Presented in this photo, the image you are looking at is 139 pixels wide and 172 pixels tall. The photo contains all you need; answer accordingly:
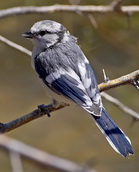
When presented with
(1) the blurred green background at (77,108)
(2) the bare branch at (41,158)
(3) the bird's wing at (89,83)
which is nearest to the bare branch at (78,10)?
(3) the bird's wing at (89,83)

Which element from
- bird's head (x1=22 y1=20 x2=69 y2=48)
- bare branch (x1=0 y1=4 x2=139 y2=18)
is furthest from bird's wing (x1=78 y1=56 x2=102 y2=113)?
bare branch (x1=0 y1=4 x2=139 y2=18)

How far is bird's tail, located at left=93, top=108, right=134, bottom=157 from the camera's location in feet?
8.05

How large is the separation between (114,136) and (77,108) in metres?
2.75

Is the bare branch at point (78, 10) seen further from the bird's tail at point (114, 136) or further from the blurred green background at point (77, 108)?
the blurred green background at point (77, 108)

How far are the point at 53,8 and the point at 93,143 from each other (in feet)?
5.85

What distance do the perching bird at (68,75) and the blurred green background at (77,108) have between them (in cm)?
132

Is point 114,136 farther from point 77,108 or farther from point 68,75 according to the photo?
point 77,108

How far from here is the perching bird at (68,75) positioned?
255 centimetres

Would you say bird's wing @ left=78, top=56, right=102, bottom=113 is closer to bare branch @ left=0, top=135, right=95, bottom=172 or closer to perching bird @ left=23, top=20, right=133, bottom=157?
perching bird @ left=23, top=20, right=133, bottom=157

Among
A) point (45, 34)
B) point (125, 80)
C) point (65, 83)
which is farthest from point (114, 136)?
point (45, 34)

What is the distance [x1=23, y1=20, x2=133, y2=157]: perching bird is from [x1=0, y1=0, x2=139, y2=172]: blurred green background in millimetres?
1318

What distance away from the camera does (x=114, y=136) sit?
2529mm

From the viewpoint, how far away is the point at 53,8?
356 cm

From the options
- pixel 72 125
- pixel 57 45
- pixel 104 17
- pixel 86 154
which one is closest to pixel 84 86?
pixel 57 45
